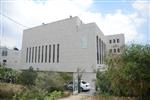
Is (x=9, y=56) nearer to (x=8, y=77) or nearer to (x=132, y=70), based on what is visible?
(x=8, y=77)

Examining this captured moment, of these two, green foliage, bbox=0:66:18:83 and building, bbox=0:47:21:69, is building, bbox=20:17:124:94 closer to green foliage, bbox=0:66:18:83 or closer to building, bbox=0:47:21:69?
green foliage, bbox=0:66:18:83

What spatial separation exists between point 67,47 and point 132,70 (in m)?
25.0

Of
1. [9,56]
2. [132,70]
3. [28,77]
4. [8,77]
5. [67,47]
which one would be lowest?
[8,77]

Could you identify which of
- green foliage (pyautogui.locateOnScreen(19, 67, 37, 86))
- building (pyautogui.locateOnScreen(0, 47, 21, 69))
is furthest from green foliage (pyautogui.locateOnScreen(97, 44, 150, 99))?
building (pyautogui.locateOnScreen(0, 47, 21, 69))

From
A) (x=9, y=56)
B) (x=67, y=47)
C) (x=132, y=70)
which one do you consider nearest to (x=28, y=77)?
(x=132, y=70)

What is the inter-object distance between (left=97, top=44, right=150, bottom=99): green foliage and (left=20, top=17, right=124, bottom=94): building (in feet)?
35.6

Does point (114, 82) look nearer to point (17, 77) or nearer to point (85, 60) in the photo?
point (17, 77)

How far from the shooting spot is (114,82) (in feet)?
46.1

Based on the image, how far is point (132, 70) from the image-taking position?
12523 mm

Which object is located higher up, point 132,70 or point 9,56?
point 9,56

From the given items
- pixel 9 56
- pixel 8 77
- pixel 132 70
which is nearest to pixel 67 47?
pixel 8 77

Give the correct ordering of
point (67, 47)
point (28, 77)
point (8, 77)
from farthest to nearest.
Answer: point (67, 47), point (8, 77), point (28, 77)

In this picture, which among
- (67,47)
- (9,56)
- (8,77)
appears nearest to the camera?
(8,77)

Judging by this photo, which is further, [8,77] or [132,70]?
[8,77]
